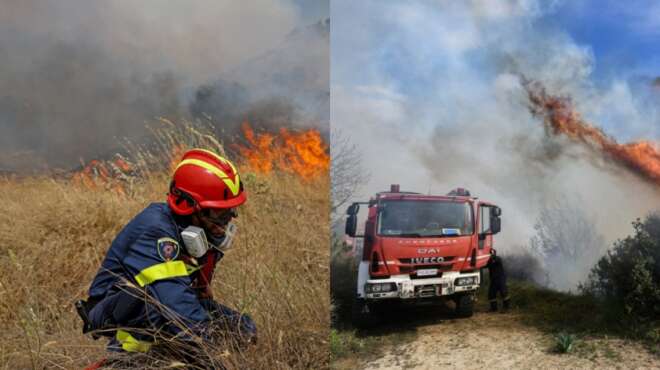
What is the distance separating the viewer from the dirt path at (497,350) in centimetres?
346

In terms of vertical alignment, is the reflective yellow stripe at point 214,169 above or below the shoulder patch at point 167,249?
above

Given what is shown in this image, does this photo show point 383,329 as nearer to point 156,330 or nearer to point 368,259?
point 368,259

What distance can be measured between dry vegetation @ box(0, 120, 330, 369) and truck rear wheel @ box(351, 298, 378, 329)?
209 millimetres

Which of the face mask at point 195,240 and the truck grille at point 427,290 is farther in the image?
the truck grille at point 427,290

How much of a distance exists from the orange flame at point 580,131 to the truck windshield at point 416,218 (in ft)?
2.64

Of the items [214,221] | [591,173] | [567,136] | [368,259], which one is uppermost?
[567,136]

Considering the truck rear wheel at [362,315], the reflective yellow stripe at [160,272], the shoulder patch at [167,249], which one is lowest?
the truck rear wheel at [362,315]

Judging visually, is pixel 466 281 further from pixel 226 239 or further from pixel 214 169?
pixel 214 169

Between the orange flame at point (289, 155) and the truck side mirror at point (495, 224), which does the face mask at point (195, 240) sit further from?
the orange flame at point (289, 155)

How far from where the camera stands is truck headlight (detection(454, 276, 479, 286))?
3.62m

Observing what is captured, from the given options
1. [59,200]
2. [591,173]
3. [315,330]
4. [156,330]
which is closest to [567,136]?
[591,173]

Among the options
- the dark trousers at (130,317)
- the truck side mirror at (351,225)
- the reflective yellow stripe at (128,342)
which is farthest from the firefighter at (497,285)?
the reflective yellow stripe at (128,342)

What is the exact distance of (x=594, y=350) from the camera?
349cm

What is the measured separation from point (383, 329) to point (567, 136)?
5.43ft
